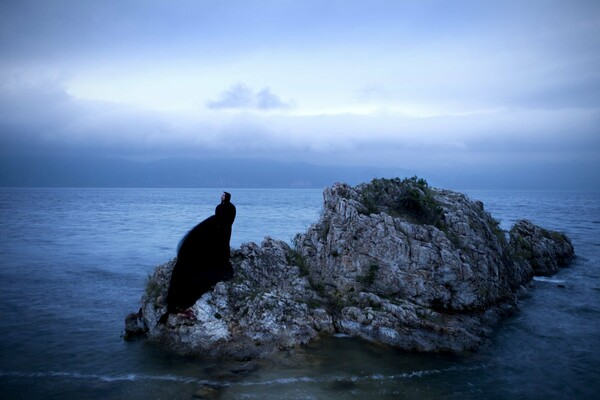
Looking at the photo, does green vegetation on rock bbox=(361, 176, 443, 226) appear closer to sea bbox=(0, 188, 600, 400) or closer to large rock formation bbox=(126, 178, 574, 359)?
large rock formation bbox=(126, 178, 574, 359)

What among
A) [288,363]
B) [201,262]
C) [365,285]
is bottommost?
[288,363]

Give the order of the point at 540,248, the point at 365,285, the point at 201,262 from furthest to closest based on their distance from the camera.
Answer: the point at 540,248
the point at 365,285
the point at 201,262

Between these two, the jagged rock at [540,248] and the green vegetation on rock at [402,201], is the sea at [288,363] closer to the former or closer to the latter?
the jagged rock at [540,248]

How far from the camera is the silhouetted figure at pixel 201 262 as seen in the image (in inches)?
545

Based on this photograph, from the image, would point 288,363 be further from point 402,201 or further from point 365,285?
point 402,201

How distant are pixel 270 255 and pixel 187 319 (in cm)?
472

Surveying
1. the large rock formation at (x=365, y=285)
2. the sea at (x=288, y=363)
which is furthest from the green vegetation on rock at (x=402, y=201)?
the sea at (x=288, y=363)

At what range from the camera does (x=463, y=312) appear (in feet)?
51.6

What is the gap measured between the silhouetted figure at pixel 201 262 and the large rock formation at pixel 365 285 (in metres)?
0.38


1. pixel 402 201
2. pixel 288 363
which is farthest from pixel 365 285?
pixel 402 201

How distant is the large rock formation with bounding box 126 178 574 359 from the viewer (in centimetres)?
1355

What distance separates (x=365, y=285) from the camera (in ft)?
52.1

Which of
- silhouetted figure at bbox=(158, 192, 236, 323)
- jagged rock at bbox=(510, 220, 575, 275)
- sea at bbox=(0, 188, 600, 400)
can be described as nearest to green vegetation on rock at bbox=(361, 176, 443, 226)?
sea at bbox=(0, 188, 600, 400)

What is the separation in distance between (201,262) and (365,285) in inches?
258
